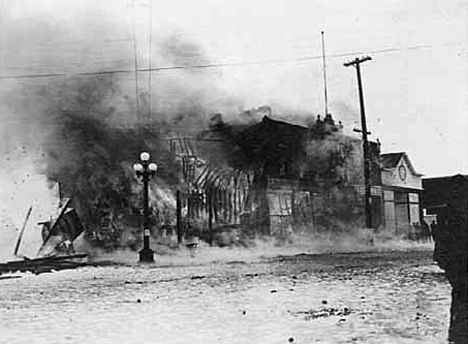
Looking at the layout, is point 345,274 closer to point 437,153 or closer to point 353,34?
point 437,153

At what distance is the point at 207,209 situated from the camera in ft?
9.04

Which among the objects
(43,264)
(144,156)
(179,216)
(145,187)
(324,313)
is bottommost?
(324,313)

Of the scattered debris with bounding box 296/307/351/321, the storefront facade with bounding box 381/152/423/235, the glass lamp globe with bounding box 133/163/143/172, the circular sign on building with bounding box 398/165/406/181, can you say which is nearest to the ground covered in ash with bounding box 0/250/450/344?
the scattered debris with bounding box 296/307/351/321

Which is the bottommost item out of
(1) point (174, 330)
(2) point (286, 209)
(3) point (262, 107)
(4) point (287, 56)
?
(1) point (174, 330)

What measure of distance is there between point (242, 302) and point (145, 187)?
0.61m

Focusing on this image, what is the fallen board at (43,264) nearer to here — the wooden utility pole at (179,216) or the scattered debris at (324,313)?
the wooden utility pole at (179,216)

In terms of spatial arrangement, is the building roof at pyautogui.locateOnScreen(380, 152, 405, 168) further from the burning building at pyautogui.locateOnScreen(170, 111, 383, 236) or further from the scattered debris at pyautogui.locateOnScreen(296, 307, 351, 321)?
the scattered debris at pyautogui.locateOnScreen(296, 307, 351, 321)

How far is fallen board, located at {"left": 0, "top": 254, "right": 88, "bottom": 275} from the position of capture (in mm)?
2859

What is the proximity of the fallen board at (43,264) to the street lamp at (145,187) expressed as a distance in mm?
276

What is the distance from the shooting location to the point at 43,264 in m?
2.88

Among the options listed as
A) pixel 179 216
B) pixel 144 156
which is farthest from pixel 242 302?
pixel 144 156

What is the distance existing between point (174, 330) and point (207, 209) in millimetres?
502

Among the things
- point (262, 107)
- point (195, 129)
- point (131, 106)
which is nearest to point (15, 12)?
point (131, 106)

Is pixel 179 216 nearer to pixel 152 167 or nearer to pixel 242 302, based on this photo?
pixel 152 167
